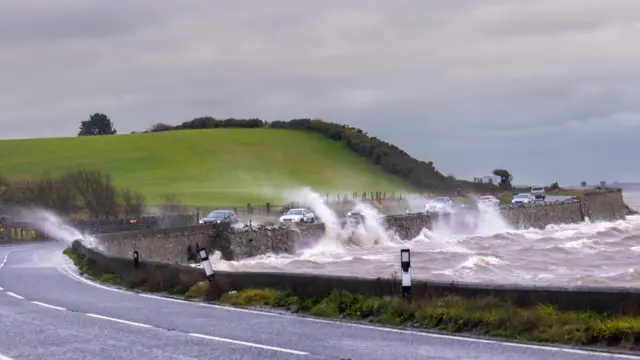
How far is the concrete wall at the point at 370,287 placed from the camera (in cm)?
1459

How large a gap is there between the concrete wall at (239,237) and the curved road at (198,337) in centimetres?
2093

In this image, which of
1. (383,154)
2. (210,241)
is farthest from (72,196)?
(383,154)

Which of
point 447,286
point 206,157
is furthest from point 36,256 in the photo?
point 206,157

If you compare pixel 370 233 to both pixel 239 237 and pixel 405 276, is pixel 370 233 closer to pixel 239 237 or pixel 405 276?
pixel 239 237

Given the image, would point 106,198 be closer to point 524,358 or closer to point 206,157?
point 206,157

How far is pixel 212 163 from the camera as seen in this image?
136625mm

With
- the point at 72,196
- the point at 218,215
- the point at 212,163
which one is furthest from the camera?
the point at 212,163

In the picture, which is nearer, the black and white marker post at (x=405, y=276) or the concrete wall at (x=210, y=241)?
the black and white marker post at (x=405, y=276)

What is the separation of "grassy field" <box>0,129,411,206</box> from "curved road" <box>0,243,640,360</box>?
82.1m

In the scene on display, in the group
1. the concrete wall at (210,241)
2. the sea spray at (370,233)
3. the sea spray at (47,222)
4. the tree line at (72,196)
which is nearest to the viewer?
the concrete wall at (210,241)

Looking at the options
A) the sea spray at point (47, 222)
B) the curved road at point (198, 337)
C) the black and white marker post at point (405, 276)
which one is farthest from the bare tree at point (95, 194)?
the black and white marker post at point (405, 276)

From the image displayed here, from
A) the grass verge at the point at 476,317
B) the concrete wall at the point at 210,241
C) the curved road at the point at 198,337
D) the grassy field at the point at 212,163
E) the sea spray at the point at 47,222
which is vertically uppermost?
the grassy field at the point at 212,163

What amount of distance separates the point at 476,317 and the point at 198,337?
409 centimetres

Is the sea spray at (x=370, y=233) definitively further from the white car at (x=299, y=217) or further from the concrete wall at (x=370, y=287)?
the concrete wall at (x=370, y=287)
